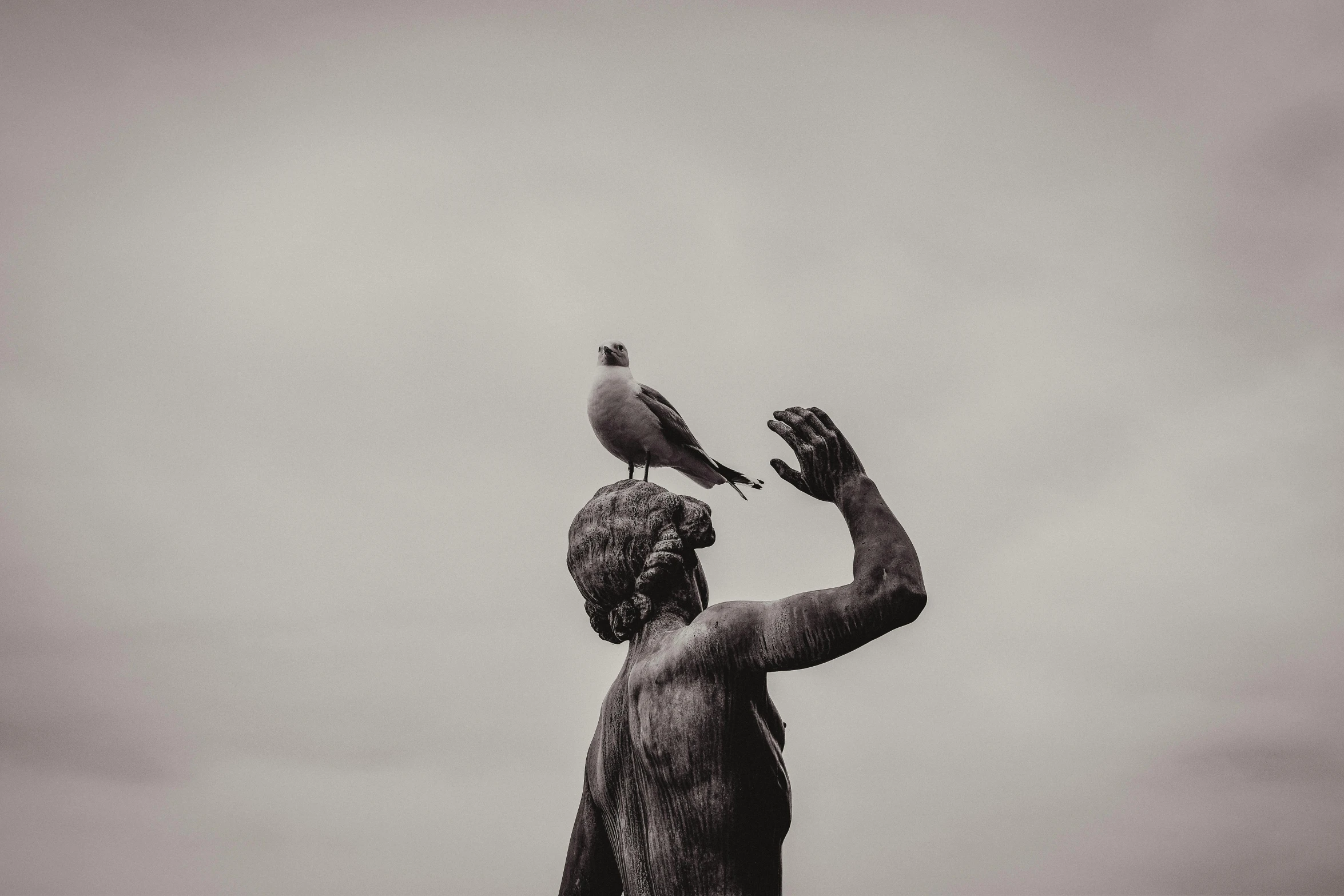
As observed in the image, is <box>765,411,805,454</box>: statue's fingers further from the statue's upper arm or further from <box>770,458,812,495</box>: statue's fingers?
the statue's upper arm

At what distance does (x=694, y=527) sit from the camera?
198 inches

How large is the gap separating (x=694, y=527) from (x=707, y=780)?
3.62ft

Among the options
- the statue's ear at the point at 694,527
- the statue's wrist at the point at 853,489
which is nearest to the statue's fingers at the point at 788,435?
the statue's wrist at the point at 853,489

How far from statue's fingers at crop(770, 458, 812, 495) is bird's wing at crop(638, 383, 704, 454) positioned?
310cm

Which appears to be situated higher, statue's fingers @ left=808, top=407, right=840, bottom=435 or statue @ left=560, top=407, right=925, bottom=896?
statue's fingers @ left=808, top=407, right=840, bottom=435

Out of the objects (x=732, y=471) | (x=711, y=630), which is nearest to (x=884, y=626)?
(x=711, y=630)

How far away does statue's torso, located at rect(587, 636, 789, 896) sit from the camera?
Result: 4.38m

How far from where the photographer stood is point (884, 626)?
4.18 m

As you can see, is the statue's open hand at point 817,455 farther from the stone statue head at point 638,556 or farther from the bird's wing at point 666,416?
the bird's wing at point 666,416

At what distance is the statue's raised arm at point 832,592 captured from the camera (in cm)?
419

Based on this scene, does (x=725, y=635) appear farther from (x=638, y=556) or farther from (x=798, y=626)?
(x=638, y=556)

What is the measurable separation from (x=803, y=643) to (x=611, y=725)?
1080 millimetres

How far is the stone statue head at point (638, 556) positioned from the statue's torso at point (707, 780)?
0.39 m

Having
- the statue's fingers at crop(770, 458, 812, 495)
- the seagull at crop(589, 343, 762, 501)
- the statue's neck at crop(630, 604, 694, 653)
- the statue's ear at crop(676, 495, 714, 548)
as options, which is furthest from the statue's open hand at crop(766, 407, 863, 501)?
the seagull at crop(589, 343, 762, 501)
